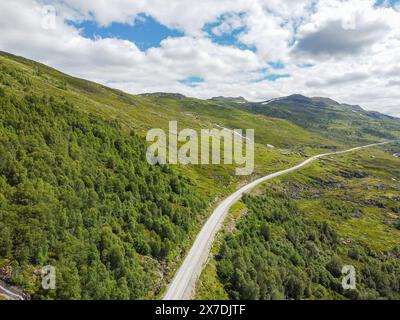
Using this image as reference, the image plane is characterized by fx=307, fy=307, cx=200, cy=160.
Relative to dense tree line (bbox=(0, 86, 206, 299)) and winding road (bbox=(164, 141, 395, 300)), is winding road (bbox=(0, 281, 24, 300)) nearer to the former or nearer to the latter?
dense tree line (bbox=(0, 86, 206, 299))

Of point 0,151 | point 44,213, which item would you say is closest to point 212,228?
point 44,213

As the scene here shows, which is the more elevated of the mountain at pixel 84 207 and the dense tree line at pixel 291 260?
the mountain at pixel 84 207

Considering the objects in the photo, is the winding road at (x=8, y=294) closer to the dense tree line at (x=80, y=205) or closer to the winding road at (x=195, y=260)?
the dense tree line at (x=80, y=205)

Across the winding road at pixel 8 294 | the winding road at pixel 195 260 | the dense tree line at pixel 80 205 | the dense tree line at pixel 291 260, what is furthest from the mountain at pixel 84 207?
the dense tree line at pixel 291 260

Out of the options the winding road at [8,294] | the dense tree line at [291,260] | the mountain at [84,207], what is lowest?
the dense tree line at [291,260]

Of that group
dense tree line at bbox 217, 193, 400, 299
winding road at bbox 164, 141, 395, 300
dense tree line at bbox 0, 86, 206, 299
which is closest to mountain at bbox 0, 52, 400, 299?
dense tree line at bbox 0, 86, 206, 299

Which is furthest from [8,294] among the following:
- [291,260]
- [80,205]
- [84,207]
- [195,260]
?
[291,260]

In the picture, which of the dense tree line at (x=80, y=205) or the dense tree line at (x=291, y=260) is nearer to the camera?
the dense tree line at (x=80, y=205)

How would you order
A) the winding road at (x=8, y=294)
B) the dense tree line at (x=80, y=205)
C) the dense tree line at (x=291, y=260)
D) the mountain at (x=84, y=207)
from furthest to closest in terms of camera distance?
the dense tree line at (x=291, y=260) → the dense tree line at (x=80, y=205) → the mountain at (x=84, y=207) → the winding road at (x=8, y=294)

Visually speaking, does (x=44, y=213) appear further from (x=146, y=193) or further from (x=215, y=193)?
(x=215, y=193)
